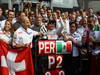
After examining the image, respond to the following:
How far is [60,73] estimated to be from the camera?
975 cm

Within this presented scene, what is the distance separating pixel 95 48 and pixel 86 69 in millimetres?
661

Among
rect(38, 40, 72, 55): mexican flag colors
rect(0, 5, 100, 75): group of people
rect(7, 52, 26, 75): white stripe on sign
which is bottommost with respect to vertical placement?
rect(7, 52, 26, 75): white stripe on sign

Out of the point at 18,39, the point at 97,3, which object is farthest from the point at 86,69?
the point at 97,3

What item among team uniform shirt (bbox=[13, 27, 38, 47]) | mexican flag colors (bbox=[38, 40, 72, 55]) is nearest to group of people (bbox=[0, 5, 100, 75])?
team uniform shirt (bbox=[13, 27, 38, 47])

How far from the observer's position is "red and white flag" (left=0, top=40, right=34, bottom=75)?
9328mm

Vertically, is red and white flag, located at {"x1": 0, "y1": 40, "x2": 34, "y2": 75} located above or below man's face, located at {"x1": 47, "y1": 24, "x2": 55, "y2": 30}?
below

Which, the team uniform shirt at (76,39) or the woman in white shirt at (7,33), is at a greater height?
the woman in white shirt at (7,33)

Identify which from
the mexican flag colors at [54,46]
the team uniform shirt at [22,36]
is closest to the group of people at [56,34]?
the team uniform shirt at [22,36]

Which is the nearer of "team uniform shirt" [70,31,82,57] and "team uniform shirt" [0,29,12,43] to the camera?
"team uniform shirt" [0,29,12,43]

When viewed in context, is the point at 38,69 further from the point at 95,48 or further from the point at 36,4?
the point at 36,4

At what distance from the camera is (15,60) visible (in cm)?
940

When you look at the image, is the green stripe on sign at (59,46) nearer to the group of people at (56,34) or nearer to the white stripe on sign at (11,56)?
the group of people at (56,34)

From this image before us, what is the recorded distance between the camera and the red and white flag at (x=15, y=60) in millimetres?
9328

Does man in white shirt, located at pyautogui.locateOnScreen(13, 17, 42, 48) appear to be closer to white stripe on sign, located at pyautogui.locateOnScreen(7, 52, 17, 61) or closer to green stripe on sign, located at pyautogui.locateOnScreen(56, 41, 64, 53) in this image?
white stripe on sign, located at pyautogui.locateOnScreen(7, 52, 17, 61)
